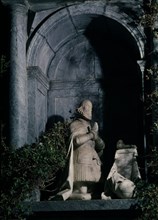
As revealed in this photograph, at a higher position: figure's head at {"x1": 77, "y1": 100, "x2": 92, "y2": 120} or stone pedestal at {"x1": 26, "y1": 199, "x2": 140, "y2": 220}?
figure's head at {"x1": 77, "y1": 100, "x2": 92, "y2": 120}

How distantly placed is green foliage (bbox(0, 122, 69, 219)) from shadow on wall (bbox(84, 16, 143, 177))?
1.89m

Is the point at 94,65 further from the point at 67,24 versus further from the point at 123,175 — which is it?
the point at 123,175

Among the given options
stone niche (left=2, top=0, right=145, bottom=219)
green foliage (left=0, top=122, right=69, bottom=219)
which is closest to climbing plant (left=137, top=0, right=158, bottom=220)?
stone niche (left=2, top=0, right=145, bottom=219)

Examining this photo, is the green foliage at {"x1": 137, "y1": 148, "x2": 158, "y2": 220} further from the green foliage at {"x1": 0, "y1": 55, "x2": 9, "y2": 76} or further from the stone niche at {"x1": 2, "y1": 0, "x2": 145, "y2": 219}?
the green foliage at {"x1": 0, "y1": 55, "x2": 9, "y2": 76}

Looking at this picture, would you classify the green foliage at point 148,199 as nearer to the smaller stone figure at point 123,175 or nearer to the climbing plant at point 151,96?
the climbing plant at point 151,96

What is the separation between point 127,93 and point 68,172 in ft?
7.05

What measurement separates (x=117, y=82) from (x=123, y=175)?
6.94 feet

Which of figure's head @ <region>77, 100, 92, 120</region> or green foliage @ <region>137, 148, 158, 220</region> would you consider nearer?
green foliage @ <region>137, 148, 158, 220</region>

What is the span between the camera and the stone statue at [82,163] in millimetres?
11852

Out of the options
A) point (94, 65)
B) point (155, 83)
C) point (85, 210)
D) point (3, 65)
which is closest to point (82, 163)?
point (85, 210)

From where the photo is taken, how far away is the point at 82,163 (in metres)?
12.0

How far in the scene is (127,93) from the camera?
43.7 ft

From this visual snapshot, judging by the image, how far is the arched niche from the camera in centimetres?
1284

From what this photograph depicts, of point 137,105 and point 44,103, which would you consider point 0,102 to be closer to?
point 44,103
